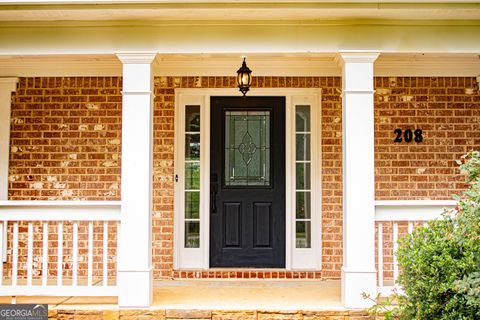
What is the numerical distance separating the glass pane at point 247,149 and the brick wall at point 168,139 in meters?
0.45

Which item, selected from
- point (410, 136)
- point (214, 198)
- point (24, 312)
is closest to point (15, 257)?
point (24, 312)

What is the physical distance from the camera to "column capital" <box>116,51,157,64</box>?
4398 millimetres

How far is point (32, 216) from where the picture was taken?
4445 mm

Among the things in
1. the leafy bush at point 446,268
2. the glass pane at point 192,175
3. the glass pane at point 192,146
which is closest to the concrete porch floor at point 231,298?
the leafy bush at point 446,268

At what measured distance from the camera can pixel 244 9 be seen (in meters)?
4.20

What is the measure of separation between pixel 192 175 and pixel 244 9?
2354mm

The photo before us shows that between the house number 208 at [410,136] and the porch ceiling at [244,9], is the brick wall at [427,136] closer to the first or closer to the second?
the house number 208 at [410,136]

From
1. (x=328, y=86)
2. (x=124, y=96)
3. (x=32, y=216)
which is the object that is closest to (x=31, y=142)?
(x=32, y=216)

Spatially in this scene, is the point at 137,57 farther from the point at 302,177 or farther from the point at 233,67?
the point at 302,177

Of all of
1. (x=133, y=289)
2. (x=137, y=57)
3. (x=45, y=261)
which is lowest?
(x=133, y=289)

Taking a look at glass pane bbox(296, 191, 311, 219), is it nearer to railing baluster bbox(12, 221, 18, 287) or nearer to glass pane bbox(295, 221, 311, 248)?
glass pane bbox(295, 221, 311, 248)

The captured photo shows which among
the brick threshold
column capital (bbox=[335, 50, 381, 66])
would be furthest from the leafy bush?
column capital (bbox=[335, 50, 381, 66])

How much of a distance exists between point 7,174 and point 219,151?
2.57 m

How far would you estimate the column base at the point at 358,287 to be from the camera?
4250 millimetres
